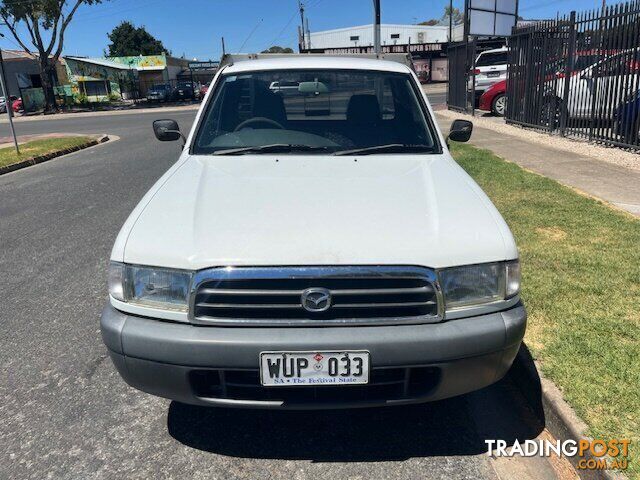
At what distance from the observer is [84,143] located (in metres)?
15.7

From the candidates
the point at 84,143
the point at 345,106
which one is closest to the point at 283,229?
the point at 345,106

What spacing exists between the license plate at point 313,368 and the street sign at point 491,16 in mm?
18366

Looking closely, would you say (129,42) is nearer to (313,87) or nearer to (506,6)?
(506,6)

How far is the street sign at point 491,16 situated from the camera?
60.6ft

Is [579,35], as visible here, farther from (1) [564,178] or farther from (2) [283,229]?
(2) [283,229]

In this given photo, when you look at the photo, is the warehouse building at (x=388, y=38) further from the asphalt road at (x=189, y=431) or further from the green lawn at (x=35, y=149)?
the asphalt road at (x=189, y=431)

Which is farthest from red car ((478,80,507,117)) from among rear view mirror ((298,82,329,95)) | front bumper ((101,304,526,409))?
front bumper ((101,304,526,409))

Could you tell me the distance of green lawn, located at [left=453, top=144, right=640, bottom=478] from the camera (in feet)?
8.61

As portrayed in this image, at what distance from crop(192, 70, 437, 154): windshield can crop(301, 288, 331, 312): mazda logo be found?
1.48m

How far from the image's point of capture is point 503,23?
19.7m

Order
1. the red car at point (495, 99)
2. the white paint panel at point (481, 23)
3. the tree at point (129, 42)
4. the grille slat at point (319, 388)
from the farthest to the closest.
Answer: the tree at point (129, 42), the white paint panel at point (481, 23), the red car at point (495, 99), the grille slat at point (319, 388)

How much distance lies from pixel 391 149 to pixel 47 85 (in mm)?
40082

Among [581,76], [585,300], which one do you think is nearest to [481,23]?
[581,76]

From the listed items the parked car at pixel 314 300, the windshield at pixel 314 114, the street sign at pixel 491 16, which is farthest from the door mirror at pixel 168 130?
the street sign at pixel 491 16
